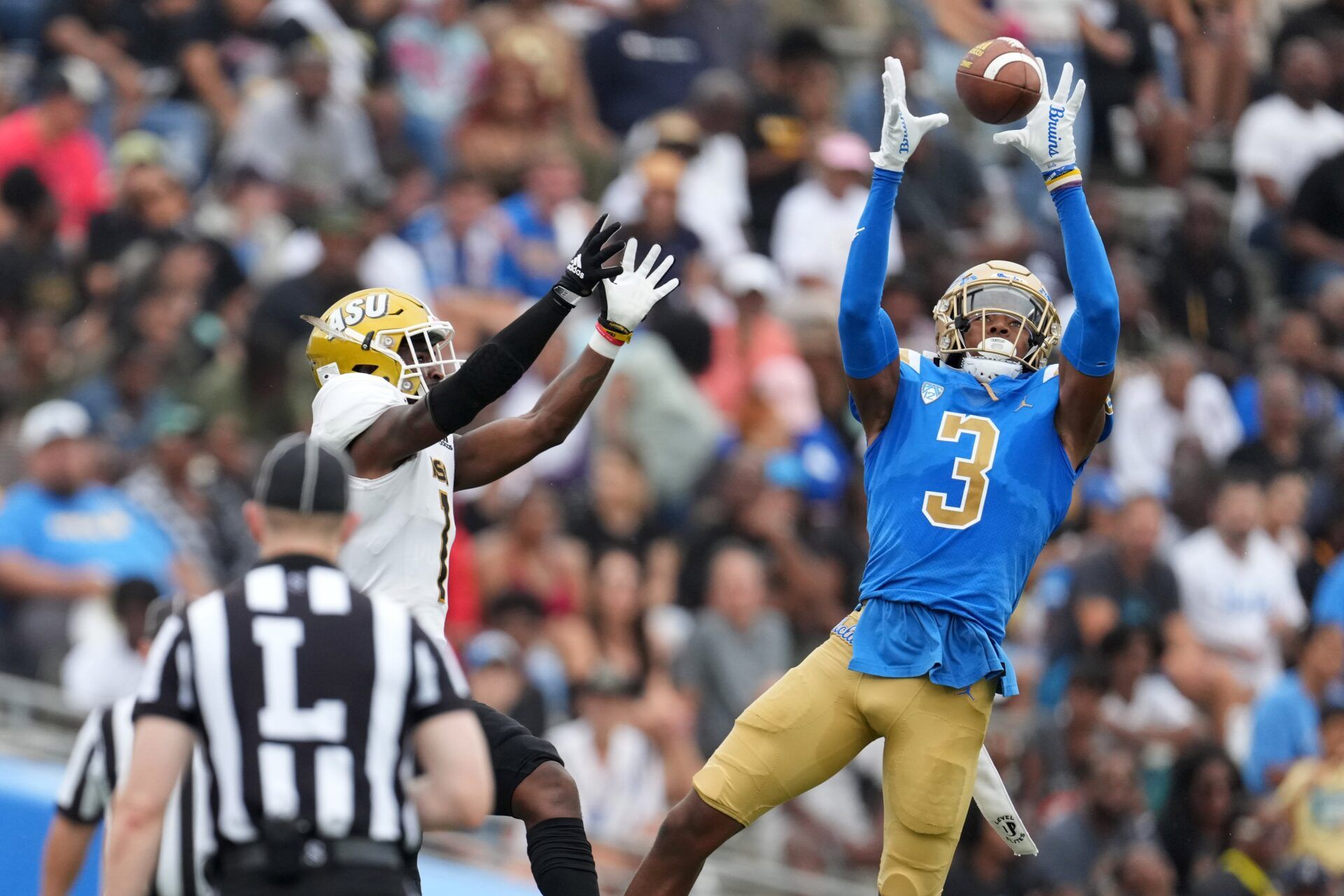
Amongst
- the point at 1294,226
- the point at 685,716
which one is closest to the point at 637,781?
the point at 685,716

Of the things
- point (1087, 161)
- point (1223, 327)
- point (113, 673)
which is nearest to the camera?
point (113, 673)

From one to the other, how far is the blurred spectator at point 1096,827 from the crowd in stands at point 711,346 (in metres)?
0.02

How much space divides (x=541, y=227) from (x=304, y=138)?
161cm

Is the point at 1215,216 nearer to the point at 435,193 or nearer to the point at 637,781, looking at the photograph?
the point at 435,193

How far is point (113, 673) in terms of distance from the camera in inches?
409

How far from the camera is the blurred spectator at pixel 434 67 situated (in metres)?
13.9

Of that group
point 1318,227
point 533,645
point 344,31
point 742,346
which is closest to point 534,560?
point 533,645

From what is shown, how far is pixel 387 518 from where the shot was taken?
6805mm

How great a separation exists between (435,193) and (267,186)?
1099 millimetres

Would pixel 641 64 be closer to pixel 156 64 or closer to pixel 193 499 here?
pixel 156 64

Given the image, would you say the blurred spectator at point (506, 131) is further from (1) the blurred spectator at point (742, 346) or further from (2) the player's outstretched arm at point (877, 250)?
(2) the player's outstretched arm at point (877, 250)

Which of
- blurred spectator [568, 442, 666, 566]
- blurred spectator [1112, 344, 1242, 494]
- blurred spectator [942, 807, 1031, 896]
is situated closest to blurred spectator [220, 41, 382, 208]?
blurred spectator [568, 442, 666, 566]

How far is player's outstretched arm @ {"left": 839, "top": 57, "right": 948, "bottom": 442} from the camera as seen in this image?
6480mm

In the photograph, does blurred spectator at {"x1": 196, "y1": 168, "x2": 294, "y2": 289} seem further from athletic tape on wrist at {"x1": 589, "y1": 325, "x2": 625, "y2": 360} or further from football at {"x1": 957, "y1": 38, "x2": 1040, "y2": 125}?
football at {"x1": 957, "y1": 38, "x2": 1040, "y2": 125}
